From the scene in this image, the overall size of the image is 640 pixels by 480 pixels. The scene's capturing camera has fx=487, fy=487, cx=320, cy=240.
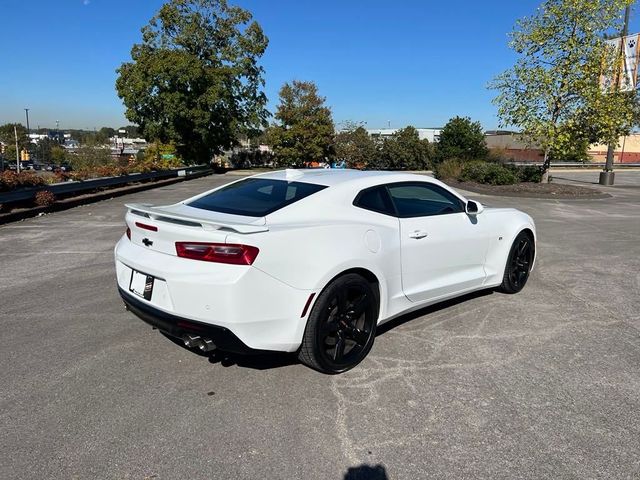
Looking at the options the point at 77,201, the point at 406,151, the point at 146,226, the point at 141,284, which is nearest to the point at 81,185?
the point at 77,201

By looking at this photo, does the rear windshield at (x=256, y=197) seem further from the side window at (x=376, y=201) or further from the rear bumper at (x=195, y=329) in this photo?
the rear bumper at (x=195, y=329)

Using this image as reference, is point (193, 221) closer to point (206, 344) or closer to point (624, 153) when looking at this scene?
point (206, 344)

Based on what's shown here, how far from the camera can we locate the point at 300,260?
3256mm

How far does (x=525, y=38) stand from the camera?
1778 cm

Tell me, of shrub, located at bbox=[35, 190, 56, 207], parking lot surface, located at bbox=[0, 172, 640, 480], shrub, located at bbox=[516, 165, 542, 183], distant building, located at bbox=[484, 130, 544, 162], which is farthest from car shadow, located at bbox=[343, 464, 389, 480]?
shrub, located at bbox=[516, 165, 542, 183]

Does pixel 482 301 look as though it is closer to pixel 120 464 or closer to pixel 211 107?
pixel 120 464

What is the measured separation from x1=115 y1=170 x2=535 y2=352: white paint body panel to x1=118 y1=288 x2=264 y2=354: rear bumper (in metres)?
0.04

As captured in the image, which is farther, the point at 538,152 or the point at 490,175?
the point at 538,152

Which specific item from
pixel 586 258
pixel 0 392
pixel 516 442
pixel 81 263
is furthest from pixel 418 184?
pixel 81 263

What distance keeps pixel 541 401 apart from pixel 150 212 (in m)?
3.07

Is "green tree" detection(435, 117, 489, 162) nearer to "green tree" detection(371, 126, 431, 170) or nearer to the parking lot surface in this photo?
"green tree" detection(371, 126, 431, 170)

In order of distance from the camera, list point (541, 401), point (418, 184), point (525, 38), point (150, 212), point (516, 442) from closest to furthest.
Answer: point (516, 442), point (541, 401), point (150, 212), point (418, 184), point (525, 38)

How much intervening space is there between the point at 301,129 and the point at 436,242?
1592 inches

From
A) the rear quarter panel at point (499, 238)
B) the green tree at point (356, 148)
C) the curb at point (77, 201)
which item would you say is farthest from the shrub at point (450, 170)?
→ the rear quarter panel at point (499, 238)
